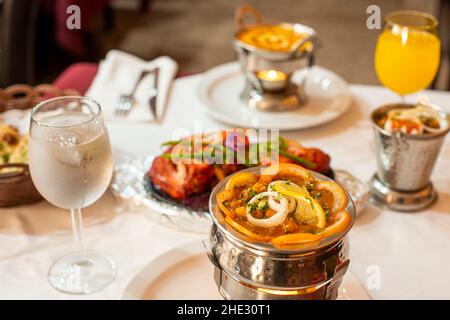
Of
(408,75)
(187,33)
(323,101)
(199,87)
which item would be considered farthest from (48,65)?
(408,75)

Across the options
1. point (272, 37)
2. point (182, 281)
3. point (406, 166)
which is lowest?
point (182, 281)

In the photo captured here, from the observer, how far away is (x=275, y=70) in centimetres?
155

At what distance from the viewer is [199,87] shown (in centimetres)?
165

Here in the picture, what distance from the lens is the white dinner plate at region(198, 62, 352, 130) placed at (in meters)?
1.49

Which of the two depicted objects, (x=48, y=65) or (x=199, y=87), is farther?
(x=48, y=65)

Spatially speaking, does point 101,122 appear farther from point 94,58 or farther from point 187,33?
point 187,33

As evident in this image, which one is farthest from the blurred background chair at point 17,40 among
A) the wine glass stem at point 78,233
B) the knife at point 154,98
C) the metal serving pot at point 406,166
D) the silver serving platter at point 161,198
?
the metal serving pot at point 406,166

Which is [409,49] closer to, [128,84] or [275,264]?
[128,84]

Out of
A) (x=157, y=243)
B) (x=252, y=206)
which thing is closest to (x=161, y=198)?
(x=157, y=243)

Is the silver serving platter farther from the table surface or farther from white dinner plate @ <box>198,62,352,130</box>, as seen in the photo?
white dinner plate @ <box>198,62,352,130</box>

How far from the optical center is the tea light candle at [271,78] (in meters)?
1.57

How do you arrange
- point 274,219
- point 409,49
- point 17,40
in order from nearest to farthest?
point 274,219 < point 409,49 < point 17,40

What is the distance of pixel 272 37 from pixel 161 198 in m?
0.67
